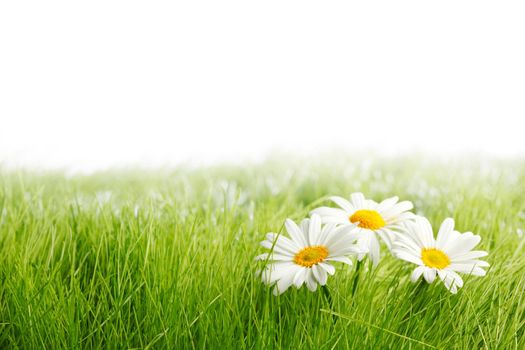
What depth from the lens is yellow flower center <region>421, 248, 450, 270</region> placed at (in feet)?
7.15

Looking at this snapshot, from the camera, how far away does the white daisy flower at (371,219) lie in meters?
2.16

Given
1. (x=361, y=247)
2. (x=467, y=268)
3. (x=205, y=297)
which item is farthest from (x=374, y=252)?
(x=205, y=297)

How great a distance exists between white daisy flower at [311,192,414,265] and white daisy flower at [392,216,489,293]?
47 mm

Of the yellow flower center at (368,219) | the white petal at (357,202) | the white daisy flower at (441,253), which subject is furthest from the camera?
the white petal at (357,202)

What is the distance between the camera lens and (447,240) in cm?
228

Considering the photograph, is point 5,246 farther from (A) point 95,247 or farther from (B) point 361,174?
(B) point 361,174

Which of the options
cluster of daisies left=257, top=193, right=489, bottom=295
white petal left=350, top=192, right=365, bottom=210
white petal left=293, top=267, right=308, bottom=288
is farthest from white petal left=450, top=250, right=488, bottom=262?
white petal left=293, top=267, right=308, bottom=288

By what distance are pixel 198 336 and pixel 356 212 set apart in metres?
0.72

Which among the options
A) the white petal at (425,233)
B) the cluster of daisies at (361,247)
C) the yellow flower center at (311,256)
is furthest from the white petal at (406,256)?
the yellow flower center at (311,256)

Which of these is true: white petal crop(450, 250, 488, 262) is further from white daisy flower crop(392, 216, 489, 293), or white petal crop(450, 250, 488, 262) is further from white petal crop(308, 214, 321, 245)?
white petal crop(308, 214, 321, 245)

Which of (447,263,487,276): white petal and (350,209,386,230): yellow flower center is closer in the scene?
(447,263,487,276): white petal

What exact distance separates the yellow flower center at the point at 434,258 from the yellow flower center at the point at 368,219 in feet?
0.58

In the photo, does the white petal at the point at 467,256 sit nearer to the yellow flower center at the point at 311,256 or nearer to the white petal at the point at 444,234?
the white petal at the point at 444,234

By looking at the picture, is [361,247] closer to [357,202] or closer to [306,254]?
[306,254]
